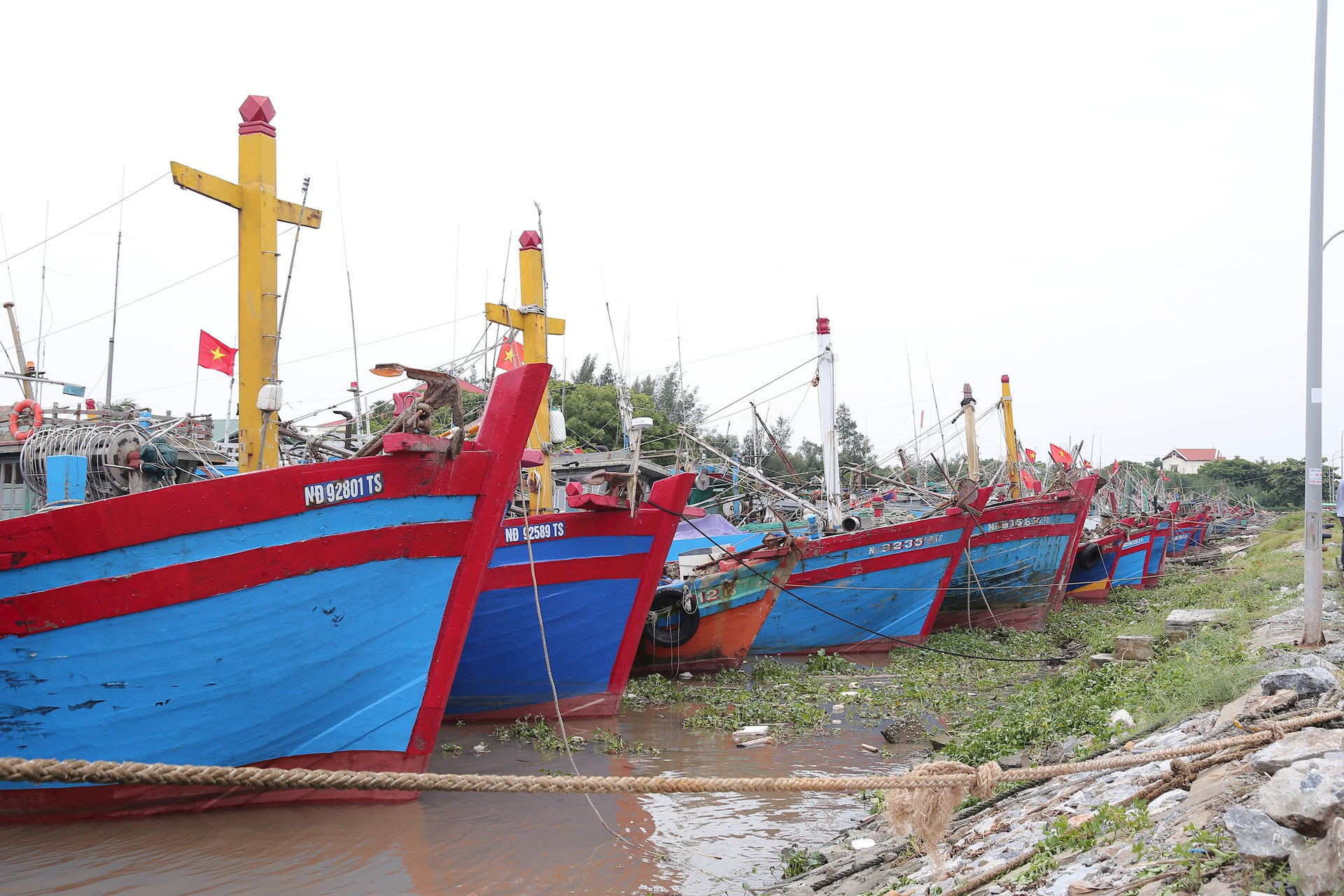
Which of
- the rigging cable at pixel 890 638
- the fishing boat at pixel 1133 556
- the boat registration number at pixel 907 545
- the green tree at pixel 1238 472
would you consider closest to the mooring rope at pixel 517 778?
the rigging cable at pixel 890 638

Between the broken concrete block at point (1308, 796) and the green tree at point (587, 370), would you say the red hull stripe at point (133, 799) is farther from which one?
the green tree at point (587, 370)

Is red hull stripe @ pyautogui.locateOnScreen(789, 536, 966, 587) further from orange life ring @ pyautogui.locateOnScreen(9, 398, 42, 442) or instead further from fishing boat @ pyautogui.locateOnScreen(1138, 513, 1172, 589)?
fishing boat @ pyautogui.locateOnScreen(1138, 513, 1172, 589)

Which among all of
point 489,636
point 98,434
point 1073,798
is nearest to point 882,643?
point 489,636

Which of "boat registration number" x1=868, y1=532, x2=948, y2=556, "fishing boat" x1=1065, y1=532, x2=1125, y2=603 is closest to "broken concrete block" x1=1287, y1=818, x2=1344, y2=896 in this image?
"boat registration number" x1=868, y1=532, x2=948, y2=556

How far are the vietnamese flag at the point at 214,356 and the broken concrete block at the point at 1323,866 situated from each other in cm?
1029

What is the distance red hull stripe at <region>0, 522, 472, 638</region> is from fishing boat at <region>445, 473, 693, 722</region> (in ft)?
10.3

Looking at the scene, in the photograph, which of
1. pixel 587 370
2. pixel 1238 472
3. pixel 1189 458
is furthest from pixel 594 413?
pixel 1189 458

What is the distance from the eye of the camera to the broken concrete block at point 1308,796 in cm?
284

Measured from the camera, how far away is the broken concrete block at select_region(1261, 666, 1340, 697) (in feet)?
16.4

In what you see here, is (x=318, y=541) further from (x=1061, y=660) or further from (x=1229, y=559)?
(x=1229, y=559)

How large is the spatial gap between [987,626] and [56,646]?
1657 centimetres

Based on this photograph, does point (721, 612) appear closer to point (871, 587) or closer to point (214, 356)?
point (871, 587)

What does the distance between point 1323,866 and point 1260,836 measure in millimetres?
298

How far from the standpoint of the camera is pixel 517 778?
3531 mm
